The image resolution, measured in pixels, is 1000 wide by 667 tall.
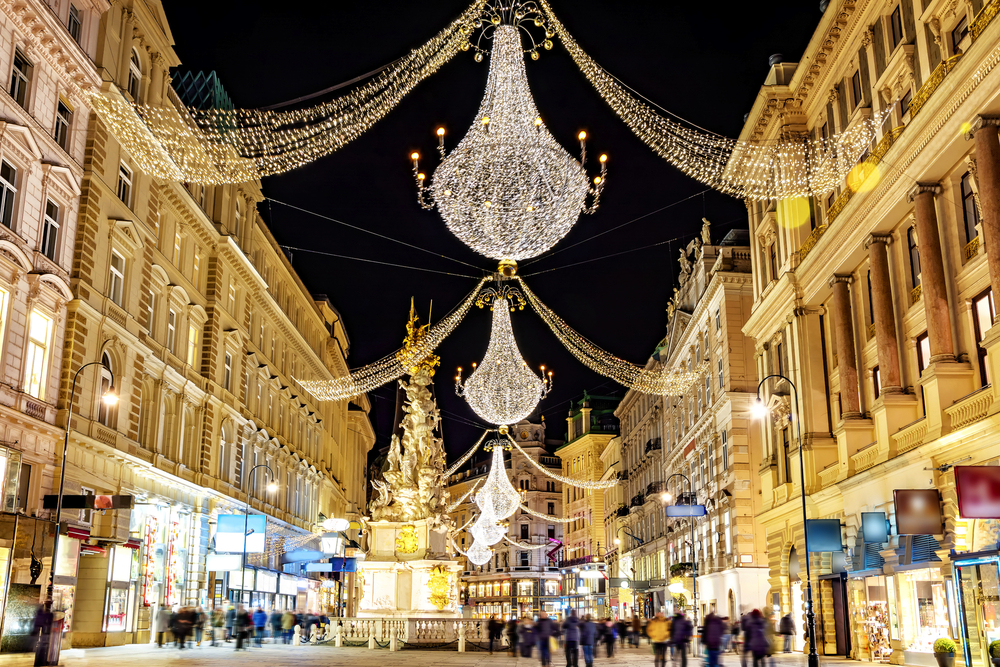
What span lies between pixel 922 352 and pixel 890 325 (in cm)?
139

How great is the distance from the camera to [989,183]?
24.5 meters

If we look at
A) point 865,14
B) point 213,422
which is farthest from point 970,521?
point 213,422

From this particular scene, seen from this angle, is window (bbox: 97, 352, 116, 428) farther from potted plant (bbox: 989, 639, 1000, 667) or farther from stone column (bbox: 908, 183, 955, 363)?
potted plant (bbox: 989, 639, 1000, 667)

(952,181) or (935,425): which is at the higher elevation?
(952,181)

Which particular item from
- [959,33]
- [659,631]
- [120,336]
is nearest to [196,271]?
[120,336]

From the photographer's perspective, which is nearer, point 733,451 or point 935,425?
point 935,425

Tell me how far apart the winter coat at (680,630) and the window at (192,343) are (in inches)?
1114

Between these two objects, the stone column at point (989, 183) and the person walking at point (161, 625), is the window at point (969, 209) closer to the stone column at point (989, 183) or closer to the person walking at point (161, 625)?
the stone column at point (989, 183)

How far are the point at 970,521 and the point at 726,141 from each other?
487 inches

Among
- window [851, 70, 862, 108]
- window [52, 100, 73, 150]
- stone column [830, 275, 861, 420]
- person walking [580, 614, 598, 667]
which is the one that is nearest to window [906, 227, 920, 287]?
stone column [830, 275, 861, 420]

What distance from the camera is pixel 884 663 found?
31.0 m

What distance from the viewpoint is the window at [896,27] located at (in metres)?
31.5

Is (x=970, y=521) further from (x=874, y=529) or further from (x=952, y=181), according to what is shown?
(x=952, y=181)

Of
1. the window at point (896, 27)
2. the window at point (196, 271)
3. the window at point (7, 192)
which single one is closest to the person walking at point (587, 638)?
the window at point (7, 192)
